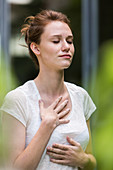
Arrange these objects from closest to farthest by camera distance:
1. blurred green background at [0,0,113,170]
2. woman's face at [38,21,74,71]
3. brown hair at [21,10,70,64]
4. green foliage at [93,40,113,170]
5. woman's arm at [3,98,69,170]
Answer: green foliage at [93,40,113,170] → woman's arm at [3,98,69,170] → woman's face at [38,21,74,71] → brown hair at [21,10,70,64] → blurred green background at [0,0,113,170]

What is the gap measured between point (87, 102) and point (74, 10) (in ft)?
11.3

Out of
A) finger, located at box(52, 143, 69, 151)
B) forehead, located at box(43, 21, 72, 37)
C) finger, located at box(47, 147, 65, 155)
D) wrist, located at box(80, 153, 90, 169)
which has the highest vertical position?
forehead, located at box(43, 21, 72, 37)

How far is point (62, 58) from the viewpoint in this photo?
1393 mm

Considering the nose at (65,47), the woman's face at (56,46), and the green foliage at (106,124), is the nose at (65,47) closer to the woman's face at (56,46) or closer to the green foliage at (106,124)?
the woman's face at (56,46)

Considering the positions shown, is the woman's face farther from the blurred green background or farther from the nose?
the blurred green background

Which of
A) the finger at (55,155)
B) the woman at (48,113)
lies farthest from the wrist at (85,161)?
the finger at (55,155)

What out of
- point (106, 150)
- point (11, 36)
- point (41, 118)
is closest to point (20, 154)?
point (41, 118)

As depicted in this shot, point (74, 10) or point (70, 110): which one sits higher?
point (74, 10)

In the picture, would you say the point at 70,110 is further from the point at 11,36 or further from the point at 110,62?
the point at 11,36

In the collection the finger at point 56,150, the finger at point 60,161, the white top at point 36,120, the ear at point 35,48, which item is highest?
the ear at point 35,48

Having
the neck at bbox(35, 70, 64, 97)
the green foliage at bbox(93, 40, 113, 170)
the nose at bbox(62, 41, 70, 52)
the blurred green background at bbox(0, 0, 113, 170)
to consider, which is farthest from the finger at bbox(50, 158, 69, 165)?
the blurred green background at bbox(0, 0, 113, 170)

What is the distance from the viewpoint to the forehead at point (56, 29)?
1.44 metres

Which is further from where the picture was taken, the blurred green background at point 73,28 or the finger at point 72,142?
the blurred green background at point 73,28

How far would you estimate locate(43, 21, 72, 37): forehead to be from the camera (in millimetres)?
1443
